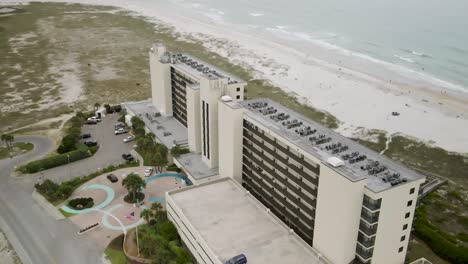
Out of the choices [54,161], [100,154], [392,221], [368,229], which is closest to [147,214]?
[100,154]

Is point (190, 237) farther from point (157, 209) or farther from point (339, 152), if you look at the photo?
point (339, 152)

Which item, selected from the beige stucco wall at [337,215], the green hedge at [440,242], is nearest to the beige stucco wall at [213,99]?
the beige stucco wall at [337,215]

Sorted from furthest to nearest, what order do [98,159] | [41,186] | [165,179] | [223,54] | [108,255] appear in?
[223,54] < [98,159] < [165,179] < [41,186] < [108,255]

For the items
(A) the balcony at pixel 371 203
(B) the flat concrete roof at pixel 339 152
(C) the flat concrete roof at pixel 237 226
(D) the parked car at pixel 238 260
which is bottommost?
(C) the flat concrete roof at pixel 237 226

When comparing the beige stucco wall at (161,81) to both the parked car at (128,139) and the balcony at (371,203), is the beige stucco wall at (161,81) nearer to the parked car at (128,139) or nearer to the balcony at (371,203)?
the parked car at (128,139)

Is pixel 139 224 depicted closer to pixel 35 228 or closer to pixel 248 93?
pixel 35 228

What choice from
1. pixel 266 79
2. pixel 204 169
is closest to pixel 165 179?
pixel 204 169

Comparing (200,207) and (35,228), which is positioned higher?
(200,207)
